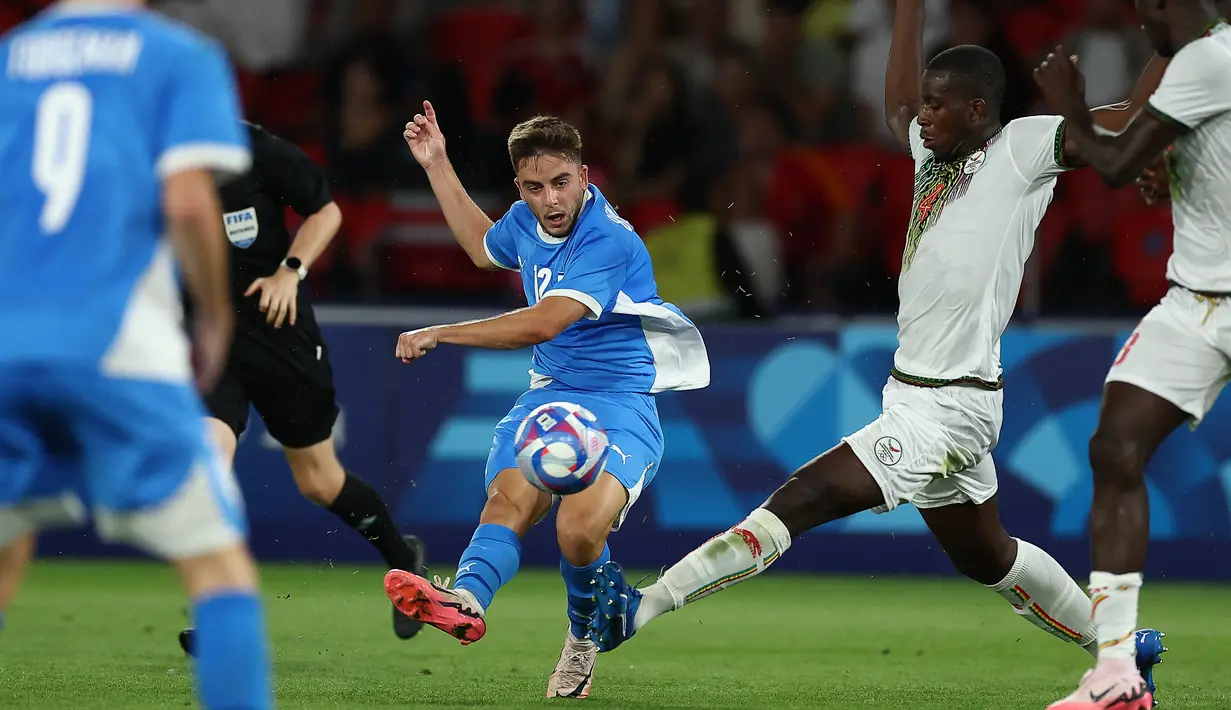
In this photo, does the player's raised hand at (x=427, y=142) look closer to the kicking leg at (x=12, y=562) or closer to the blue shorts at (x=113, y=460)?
the kicking leg at (x=12, y=562)

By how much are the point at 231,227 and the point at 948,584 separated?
4.85 meters

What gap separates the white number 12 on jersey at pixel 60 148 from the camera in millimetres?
3271

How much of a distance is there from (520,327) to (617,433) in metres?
0.60

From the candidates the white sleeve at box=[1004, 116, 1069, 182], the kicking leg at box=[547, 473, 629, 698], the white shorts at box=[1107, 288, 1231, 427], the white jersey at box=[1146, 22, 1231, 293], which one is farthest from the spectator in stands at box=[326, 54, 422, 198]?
the white shorts at box=[1107, 288, 1231, 427]

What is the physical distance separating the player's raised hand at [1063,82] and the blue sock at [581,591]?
2.14m

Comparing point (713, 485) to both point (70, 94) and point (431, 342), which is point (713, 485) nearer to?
point (431, 342)

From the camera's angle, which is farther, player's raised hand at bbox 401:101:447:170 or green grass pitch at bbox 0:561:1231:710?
player's raised hand at bbox 401:101:447:170

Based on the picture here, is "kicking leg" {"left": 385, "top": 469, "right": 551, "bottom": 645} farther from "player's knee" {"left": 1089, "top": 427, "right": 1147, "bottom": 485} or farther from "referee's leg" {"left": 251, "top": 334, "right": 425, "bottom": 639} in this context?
"player's knee" {"left": 1089, "top": 427, "right": 1147, "bottom": 485}

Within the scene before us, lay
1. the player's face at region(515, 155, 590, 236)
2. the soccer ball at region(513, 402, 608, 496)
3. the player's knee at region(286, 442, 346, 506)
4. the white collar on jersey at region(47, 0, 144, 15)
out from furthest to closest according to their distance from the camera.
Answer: the player's knee at region(286, 442, 346, 506) < the player's face at region(515, 155, 590, 236) < the soccer ball at region(513, 402, 608, 496) < the white collar on jersey at region(47, 0, 144, 15)

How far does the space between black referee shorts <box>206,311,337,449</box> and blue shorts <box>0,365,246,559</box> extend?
3647 mm

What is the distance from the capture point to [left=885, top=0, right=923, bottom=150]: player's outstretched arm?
6203 millimetres

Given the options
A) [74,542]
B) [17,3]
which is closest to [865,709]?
[74,542]

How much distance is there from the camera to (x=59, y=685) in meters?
5.71

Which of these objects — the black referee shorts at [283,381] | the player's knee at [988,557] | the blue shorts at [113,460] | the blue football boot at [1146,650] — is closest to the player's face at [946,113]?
the player's knee at [988,557]
